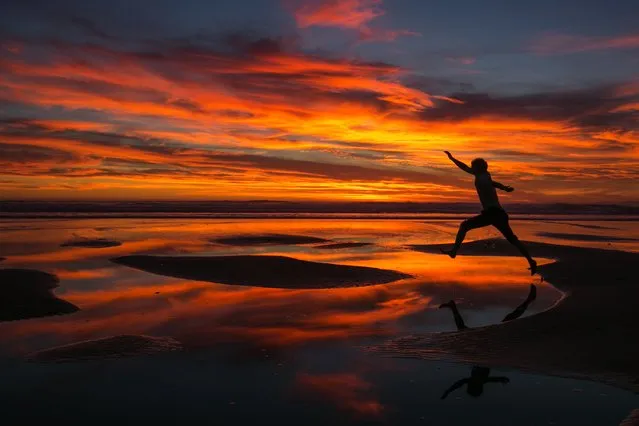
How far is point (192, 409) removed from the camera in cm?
590

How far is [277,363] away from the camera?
7531 mm

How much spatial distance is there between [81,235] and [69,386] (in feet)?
73.3

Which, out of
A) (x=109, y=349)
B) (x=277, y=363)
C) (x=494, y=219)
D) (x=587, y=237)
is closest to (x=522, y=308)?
(x=494, y=219)

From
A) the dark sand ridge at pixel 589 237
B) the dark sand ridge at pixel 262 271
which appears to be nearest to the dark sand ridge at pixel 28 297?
the dark sand ridge at pixel 262 271

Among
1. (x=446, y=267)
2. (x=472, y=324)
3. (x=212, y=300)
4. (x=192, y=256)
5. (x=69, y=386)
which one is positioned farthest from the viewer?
(x=192, y=256)

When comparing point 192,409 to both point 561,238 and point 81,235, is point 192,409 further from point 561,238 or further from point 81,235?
point 561,238

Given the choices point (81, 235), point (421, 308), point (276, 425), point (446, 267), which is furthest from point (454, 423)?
point (81, 235)

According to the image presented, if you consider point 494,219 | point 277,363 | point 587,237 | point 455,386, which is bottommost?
point 277,363

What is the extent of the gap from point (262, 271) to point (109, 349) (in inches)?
317

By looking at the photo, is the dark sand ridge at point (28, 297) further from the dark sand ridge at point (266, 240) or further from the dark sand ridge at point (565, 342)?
the dark sand ridge at point (266, 240)

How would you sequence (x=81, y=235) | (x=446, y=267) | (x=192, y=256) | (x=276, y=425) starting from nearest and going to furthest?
(x=276, y=425) < (x=446, y=267) < (x=192, y=256) < (x=81, y=235)

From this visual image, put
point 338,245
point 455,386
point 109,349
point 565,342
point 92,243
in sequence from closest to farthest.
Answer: point 455,386
point 109,349
point 565,342
point 92,243
point 338,245

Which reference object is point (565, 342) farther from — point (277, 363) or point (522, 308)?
point (277, 363)

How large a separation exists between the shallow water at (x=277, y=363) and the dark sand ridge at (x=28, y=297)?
35 cm
